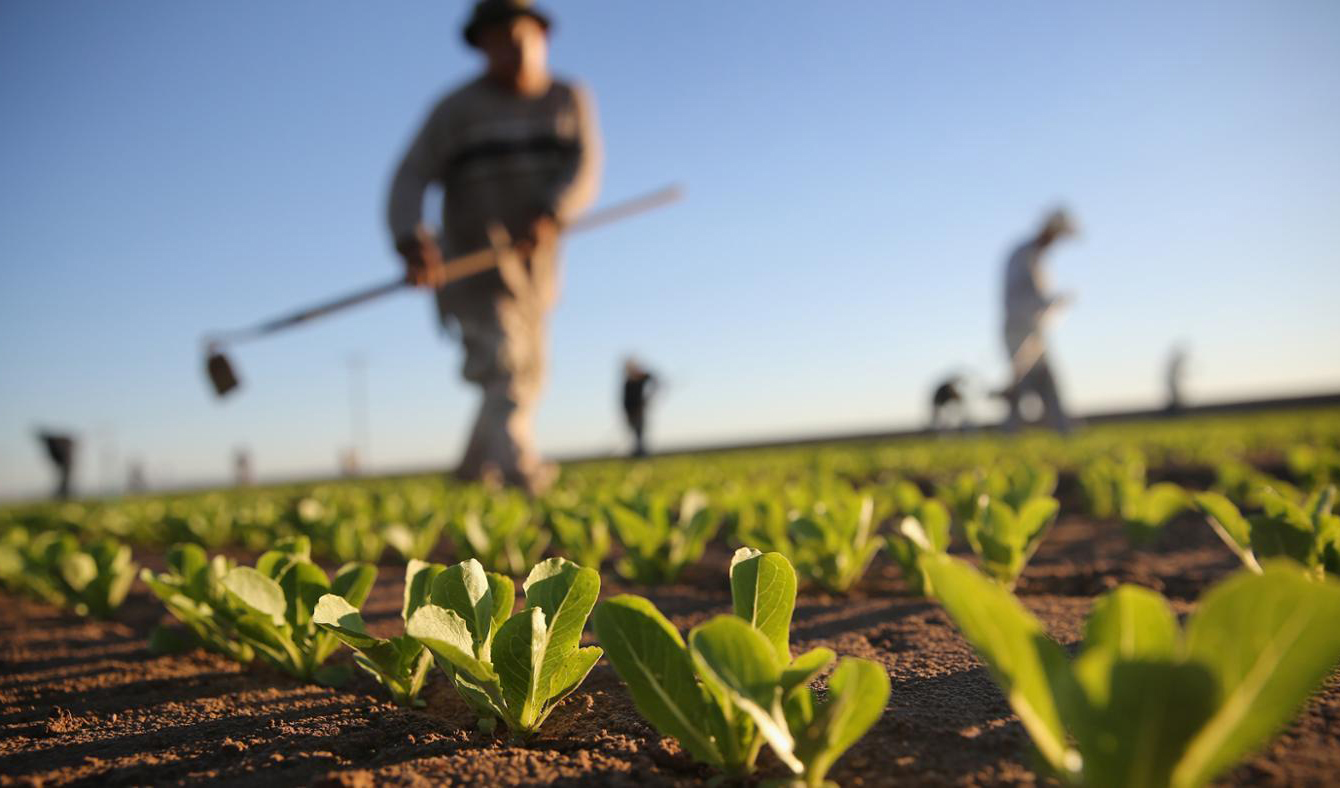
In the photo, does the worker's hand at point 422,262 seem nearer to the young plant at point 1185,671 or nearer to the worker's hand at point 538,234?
the worker's hand at point 538,234

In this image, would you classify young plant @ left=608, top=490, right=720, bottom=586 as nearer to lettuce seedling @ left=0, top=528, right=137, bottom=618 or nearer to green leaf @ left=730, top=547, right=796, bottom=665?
green leaf @ left=730, top=547, right=796, bottom=665

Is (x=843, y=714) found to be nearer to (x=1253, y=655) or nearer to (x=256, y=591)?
(x=1253, y=655)

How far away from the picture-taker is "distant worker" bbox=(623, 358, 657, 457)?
1285cm

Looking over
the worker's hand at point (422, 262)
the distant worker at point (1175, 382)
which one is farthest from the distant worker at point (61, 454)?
the distant worker at point (1175, 382)

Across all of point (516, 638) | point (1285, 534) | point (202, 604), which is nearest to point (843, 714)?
point (516, 638)

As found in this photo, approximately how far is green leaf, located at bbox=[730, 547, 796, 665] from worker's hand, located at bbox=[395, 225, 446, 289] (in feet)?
14.5

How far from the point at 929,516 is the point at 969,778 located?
39.5 inches

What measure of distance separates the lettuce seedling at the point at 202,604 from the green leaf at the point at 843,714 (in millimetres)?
1188

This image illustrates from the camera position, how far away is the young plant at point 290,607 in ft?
4.12

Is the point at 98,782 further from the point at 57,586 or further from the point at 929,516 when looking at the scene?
the point at 57,586

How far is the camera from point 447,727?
1.16m

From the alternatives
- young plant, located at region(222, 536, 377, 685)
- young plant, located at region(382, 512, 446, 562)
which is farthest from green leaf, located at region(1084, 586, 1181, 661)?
young plant, located at region(382, 512, 446, 562)

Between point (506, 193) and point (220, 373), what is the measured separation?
7.91ft

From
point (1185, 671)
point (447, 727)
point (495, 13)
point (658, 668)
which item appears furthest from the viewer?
point (495, 13)
